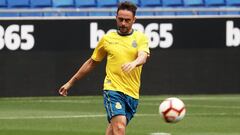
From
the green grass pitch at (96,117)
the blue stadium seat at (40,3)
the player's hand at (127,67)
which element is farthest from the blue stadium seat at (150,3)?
the player's hand at (127,67)

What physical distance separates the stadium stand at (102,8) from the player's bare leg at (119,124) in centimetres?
1278

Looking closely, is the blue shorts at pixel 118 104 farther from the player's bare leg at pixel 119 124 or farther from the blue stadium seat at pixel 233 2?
the blue stadium seat at pixel 233 2

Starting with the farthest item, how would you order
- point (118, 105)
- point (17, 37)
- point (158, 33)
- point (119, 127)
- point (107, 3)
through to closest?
point (107, 3) → point (158, 33) → point (17, 37) → point (118, 105) → point (119, 127)

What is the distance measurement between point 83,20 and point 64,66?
1272mm

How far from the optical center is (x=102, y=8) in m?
25.4

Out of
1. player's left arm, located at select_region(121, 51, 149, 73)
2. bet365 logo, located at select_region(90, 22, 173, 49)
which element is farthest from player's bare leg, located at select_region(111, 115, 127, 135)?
bet365 logo, located at select_region(90, 22, 173, 49)

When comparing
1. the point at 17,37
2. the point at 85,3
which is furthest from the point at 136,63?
the point at 85,3

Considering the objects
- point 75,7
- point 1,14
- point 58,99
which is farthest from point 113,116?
point 75,7

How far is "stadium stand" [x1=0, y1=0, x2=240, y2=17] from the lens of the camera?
76.9 feet

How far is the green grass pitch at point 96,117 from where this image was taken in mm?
→ 15305

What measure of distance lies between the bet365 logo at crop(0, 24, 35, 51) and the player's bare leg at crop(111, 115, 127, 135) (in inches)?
472

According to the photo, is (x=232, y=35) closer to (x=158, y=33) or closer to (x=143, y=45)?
(x=158, y=33)

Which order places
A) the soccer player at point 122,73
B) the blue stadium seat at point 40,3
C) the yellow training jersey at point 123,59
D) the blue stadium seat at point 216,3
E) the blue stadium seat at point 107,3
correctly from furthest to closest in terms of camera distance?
1. the blue stadium seat at point 216,3
2. the blue stadium seat at point 107,3
3. the blue stadium seat at point 40,3
4. the yellow training jersey at point 123,59
5. the soccer player at point 122,73

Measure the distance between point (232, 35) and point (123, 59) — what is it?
44.9 ft
